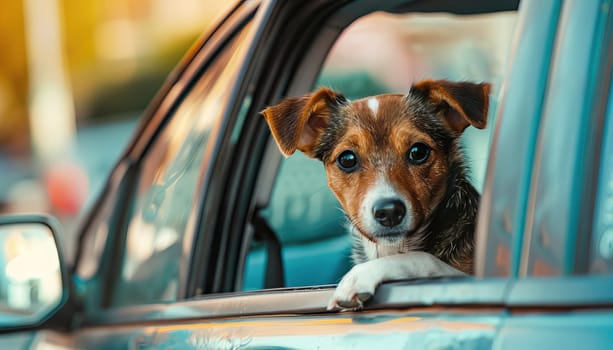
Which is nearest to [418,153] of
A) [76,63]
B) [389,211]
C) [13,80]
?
[389,211]

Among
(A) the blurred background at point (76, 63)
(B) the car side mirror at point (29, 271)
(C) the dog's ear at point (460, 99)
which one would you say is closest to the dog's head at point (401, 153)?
(C) the dog's ear at point (460, 99)

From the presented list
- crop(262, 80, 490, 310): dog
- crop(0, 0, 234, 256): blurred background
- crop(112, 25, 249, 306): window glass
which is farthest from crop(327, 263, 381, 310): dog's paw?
crop(0, 0, 234, 256): blurred background

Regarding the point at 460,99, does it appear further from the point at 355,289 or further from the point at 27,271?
the point at 27,271

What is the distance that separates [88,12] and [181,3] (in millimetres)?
3010

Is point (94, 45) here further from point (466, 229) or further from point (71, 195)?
point (466, 229)

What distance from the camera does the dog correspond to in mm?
2383

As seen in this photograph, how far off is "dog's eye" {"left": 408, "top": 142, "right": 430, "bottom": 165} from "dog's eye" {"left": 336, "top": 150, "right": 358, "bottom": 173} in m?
0.17

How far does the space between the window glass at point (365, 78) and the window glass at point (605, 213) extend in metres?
0.54

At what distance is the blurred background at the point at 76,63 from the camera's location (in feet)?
100.0

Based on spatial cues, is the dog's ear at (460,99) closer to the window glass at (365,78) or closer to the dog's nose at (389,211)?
the window glass at (365,78)

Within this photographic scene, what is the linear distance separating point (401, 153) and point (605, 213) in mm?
817

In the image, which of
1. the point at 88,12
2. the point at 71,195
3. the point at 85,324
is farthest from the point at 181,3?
the point at 85,324

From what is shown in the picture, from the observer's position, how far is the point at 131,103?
30266 mm

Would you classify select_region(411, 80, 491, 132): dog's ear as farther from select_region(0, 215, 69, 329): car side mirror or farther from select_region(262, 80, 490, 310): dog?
select_region(0, 215, 69, 329): car side mirror
